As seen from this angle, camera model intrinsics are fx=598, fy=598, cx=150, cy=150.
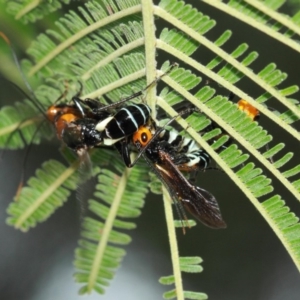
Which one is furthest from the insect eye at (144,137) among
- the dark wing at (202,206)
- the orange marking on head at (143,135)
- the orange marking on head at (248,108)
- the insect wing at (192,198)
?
the orange marking on head at (248,108)

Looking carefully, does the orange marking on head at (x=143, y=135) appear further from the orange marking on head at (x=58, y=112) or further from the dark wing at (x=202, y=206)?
the orange marking on head at (x=58, y=112)

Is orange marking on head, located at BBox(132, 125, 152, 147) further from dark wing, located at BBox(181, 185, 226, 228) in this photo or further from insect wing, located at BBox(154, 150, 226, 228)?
dark wing, located at BBox(181, 185, 226, 228)

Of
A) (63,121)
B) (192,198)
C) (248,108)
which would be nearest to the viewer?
(248,108)

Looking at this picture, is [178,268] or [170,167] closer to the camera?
[178,268]

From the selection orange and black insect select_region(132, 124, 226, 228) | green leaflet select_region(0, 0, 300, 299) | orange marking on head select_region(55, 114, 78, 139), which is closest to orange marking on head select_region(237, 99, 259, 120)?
green leaflet select_region(0, 0, 300, 299)

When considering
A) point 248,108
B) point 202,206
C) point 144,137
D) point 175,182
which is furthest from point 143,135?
point 248,108

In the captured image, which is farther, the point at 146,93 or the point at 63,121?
the point at 63,121

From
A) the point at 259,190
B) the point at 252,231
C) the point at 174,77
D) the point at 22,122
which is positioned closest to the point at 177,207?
the point at 259,190

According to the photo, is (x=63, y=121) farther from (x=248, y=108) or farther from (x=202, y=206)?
(x=248, y=108)

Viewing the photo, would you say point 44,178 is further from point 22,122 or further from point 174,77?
point 174,77

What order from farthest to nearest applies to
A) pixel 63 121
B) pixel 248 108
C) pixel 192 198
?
pixel 63 121, pixel 192 198, pixel 248 108

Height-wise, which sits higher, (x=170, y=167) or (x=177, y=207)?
(x=170, y=167)
